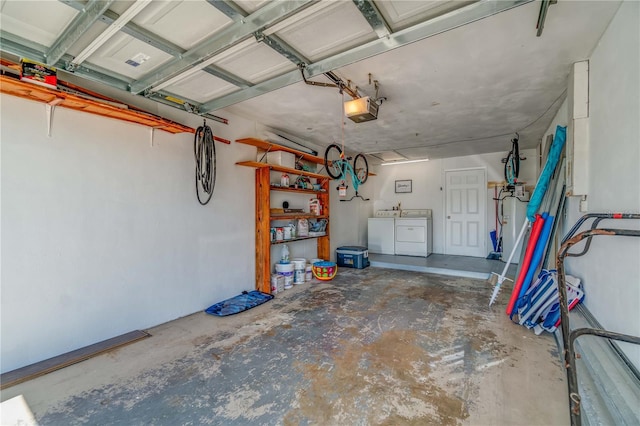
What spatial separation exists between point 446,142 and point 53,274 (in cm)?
565

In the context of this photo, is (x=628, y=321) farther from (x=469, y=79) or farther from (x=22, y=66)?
(x=22, y=66)

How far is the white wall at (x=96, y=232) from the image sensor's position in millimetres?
2021

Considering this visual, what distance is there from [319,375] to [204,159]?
8.58ft

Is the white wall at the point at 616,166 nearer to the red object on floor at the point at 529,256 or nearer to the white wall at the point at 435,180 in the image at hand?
the red object on floor at the point at 529,256

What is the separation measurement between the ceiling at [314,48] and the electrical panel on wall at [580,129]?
148mm

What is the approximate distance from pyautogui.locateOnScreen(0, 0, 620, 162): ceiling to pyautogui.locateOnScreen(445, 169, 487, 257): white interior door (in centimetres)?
298

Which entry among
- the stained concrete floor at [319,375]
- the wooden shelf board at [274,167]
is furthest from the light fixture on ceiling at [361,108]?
the stained concrete floor at [319,375]

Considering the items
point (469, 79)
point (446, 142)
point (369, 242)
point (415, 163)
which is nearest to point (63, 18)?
point (469, 79)

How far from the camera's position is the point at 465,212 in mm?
6281

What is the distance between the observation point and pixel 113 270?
2523mm

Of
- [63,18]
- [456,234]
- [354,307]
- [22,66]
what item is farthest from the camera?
[456,234]

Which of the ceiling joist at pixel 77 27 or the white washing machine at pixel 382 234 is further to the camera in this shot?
the white washing machine at pixel 382 234

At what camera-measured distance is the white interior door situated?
6.08 metres

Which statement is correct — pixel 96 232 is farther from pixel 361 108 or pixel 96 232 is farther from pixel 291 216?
pixel 361 108
